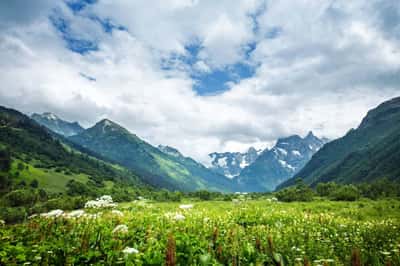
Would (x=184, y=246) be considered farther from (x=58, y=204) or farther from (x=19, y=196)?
(x=58, y=204)

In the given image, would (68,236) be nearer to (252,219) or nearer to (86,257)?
(86,257)

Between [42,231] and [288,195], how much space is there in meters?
63.4

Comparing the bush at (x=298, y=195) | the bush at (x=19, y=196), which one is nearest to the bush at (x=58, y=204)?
the bush at (x=19, y=196)

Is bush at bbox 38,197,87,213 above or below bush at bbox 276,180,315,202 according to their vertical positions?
below

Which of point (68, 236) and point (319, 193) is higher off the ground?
point (319, 193)

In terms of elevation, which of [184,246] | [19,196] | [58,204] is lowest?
[58,204]

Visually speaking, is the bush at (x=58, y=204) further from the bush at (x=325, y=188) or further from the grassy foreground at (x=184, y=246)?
the bush at (x=325, y=188)

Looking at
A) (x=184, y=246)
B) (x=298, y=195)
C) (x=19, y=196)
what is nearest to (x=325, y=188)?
(x=298, y=195)

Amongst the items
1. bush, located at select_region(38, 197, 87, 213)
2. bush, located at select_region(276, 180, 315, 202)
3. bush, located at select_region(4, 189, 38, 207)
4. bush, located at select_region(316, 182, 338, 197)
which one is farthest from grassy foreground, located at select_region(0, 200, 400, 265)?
bush, located at select_region(316, 182, 338, 197)

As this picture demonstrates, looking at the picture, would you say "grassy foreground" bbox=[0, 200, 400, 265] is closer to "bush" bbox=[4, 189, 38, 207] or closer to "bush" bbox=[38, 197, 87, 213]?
"bush" bbox=[38, 197, 87, 213]

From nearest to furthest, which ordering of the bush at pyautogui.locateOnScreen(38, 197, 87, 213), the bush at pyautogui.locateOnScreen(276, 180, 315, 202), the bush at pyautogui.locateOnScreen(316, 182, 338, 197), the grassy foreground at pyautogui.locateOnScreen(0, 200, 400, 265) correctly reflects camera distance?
the grassy foreground at pyautogui.locateOnScreen(0, 200, 400, 265) → the bush at pyautogui.locateOnScreen(38, 197, 87, 213) → the bush at pyautogui.locateOnScreen(276, 180, 315, 202) → the bush at pyautogui.locateOnScreen(316, 182, 338, 197)

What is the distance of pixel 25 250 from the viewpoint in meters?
6.59

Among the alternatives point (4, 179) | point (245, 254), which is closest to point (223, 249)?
point (245, 254)

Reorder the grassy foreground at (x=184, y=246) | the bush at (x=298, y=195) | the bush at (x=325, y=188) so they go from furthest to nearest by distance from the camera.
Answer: the bush at (x=325, y=188) < the bush at (x=298, y=195) < the grassy foreground at (x=184, y=246)
